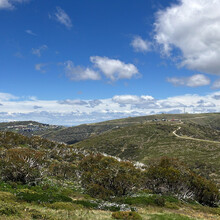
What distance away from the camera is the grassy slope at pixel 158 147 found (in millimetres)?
75394

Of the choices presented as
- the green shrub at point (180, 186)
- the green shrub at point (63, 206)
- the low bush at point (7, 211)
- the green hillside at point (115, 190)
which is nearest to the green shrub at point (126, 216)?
the green hillside at point (115, 190)

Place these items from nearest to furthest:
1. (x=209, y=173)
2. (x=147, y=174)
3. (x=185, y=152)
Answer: (x=147, y=174), (x=209, y=173), (x=185, y=152)

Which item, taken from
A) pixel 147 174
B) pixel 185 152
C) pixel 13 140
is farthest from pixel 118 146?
pixel 147 174

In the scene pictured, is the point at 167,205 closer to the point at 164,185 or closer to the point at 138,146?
the point at 164,185

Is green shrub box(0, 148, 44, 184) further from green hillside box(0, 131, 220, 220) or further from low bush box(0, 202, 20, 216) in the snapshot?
low bush box(0, 202, 20, 216)

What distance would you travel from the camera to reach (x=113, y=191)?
27312 millimetres

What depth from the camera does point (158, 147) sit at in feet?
353

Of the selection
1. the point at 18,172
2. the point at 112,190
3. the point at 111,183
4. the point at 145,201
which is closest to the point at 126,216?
the point at 145,201

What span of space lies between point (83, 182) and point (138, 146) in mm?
90172

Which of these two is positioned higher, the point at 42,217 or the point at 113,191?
the point at 42,217

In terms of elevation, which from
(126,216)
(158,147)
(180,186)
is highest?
(126,216)

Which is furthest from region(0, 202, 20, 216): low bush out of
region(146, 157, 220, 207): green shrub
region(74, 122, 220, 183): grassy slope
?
region(74, 122, 220, 183): grassy slope

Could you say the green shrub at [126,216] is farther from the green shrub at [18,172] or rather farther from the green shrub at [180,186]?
the green shrub at [18,172]

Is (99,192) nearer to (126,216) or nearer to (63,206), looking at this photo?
(63,206)
